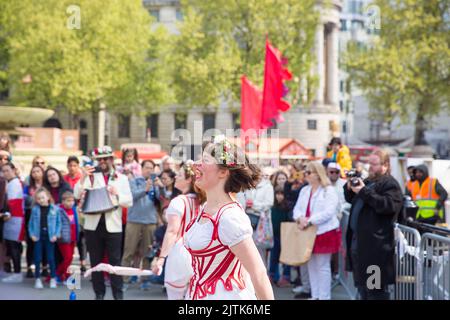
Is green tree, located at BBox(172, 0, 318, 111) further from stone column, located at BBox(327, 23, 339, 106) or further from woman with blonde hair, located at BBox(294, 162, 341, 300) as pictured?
woman with blonde hair, located at BBox(294, 162, 341, 300)

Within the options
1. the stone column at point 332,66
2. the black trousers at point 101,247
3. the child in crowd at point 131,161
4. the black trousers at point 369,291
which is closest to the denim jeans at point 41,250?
the child in crowd at point 131,161

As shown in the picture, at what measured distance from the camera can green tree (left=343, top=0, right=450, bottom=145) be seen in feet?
116

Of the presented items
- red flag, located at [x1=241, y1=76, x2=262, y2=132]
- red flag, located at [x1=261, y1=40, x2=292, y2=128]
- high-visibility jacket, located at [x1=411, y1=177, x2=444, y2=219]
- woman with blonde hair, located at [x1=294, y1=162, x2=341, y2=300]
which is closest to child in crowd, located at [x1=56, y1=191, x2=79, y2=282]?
woman with blonde hair, located at [x1=294, y1=162, x2=341, y2=300]

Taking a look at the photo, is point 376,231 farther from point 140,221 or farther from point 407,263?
point 140,221

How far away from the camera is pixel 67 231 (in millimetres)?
11984

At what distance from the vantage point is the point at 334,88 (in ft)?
226

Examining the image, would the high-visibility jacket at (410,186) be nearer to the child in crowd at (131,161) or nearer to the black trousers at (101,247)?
the child in crowd at (131,161)

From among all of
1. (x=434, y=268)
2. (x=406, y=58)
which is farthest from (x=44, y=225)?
(x=406, y=58)

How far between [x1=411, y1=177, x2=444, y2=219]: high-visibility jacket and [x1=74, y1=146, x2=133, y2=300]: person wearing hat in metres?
5.09

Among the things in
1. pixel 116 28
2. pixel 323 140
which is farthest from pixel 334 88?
pixel 116 28

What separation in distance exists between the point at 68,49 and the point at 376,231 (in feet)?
110

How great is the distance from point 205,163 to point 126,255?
778cm
